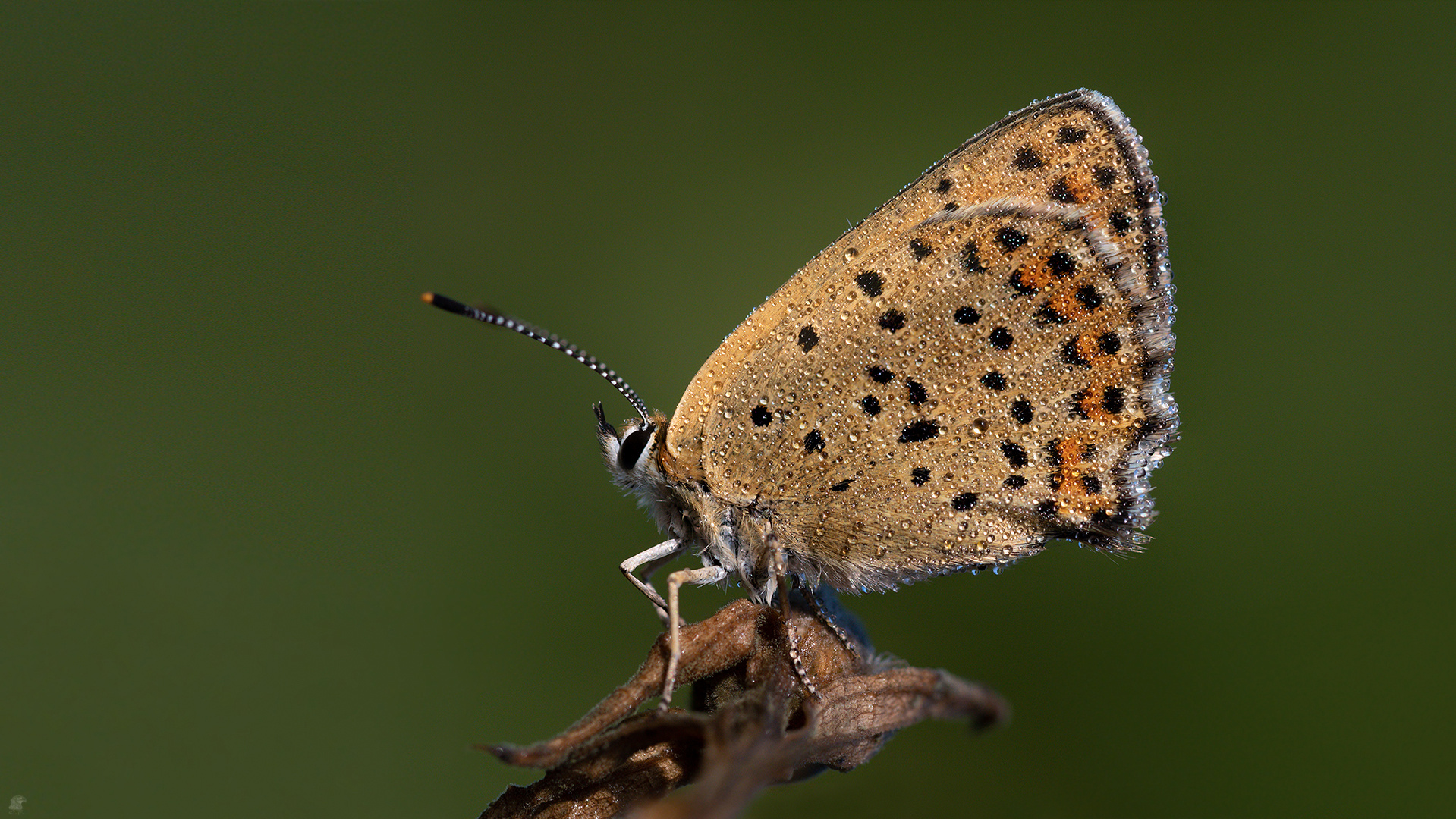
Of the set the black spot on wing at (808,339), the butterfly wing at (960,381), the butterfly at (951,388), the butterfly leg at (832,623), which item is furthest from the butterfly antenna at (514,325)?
the butterfly leg at (832,623)

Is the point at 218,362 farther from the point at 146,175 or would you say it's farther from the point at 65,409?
the point at 146,175

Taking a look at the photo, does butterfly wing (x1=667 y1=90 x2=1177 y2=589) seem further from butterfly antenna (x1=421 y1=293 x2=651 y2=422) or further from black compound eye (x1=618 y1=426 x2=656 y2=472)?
butterfly antenna (x1=421 y1=293 x2=651 y2=422)

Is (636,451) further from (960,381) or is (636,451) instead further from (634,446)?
(960,381)

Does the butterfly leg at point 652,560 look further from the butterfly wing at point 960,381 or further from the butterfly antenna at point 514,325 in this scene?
the butterfly antenna at point 514,325

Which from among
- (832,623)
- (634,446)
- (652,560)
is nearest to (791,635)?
(832,623)

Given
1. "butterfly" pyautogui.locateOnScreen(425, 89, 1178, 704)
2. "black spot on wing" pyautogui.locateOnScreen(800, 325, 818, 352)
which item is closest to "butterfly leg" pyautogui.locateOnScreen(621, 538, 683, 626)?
"butterfly" pyautogui.locateOnScreen(425, 89, 1178, 704)

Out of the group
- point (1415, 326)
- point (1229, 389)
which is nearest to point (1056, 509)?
point (1229, 389)
